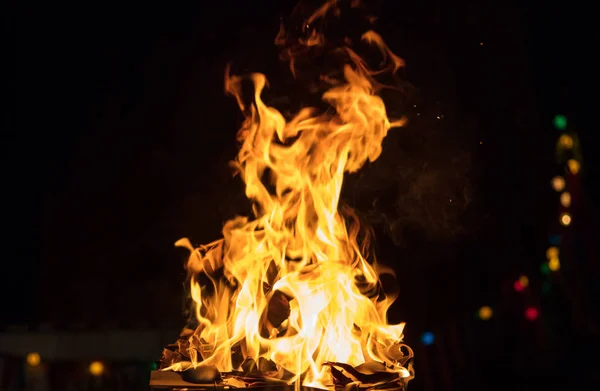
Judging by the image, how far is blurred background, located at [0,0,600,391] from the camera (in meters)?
4.95

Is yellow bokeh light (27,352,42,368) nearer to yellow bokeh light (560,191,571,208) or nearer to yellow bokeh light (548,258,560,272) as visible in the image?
yellow bokeh light (548,258,560,272)

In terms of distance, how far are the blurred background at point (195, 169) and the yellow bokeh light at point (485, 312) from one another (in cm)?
1

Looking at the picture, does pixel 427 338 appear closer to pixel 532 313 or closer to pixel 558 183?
pixel 532 313

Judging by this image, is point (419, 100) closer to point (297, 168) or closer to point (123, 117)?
point (297, 168)

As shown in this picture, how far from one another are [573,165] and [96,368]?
14.0ft

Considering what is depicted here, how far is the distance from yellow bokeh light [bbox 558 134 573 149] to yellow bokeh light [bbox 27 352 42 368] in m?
4.49

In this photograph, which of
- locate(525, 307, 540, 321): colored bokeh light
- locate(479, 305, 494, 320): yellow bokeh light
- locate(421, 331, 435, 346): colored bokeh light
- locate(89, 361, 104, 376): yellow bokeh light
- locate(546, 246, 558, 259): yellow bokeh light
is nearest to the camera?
locate(89, 361, 104, 376): yellow bokeh light

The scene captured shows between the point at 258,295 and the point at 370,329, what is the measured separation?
0.68 meters

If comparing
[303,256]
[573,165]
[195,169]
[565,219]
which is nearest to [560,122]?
[573,165]

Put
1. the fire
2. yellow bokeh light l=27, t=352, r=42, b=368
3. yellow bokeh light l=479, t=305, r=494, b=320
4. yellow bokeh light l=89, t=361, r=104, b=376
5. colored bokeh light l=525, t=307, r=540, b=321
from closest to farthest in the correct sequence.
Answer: the fire
yellow bokeh light l=27, t=352, r=42, b=368
yellow bokeh light l=89, t=361, r=104, b=376
yellow bokeh light l=479, t=305, r=494, b=320
colored bokeh light l=525, t=307, r=540, b=321

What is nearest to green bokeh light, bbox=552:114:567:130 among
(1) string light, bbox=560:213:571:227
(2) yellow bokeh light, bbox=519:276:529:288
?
(1) string light, bbox=560:213:571:227

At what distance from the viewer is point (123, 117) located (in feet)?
16.7

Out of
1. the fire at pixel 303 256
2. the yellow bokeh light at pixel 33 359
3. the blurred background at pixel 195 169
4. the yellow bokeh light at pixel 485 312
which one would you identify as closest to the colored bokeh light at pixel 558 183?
the blurred background at pixel 195 169

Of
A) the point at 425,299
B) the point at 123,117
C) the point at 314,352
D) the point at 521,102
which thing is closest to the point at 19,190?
the point at 123,117
